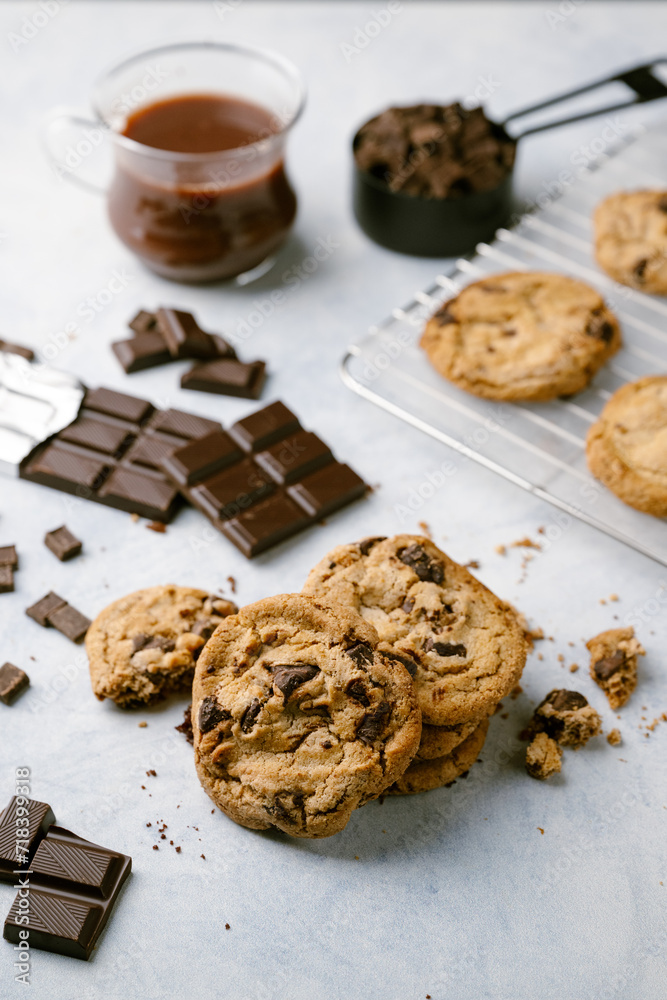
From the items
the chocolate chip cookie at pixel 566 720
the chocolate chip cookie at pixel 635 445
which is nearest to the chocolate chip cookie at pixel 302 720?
the chocolate chip cookie at pixel 566 720

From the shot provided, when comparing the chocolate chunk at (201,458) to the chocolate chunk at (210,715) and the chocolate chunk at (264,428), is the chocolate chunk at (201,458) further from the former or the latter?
the chocolate chunk at (210,715)

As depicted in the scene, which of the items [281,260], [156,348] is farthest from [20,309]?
[281,260]

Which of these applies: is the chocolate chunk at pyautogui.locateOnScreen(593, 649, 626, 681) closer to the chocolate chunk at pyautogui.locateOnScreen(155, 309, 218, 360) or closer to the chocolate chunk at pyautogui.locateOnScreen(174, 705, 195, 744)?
the chocolate chunk at pyautogui.locateOnScreen(174, 705, 195, 744)

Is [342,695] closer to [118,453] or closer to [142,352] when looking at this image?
[118,453]

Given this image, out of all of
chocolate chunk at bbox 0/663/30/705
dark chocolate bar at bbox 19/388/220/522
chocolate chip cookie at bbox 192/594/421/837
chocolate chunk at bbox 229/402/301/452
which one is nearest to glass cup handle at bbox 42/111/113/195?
dark chocolate bar at bbox 19/388/220/522

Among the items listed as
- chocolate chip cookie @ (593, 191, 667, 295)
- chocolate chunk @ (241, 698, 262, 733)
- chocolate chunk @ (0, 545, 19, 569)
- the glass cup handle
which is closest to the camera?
chocolate chunk @ (241, 698, 262, 733)

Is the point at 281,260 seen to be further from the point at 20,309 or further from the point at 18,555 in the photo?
the point at 18,555

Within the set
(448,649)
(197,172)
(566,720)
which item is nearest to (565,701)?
(566,720)
